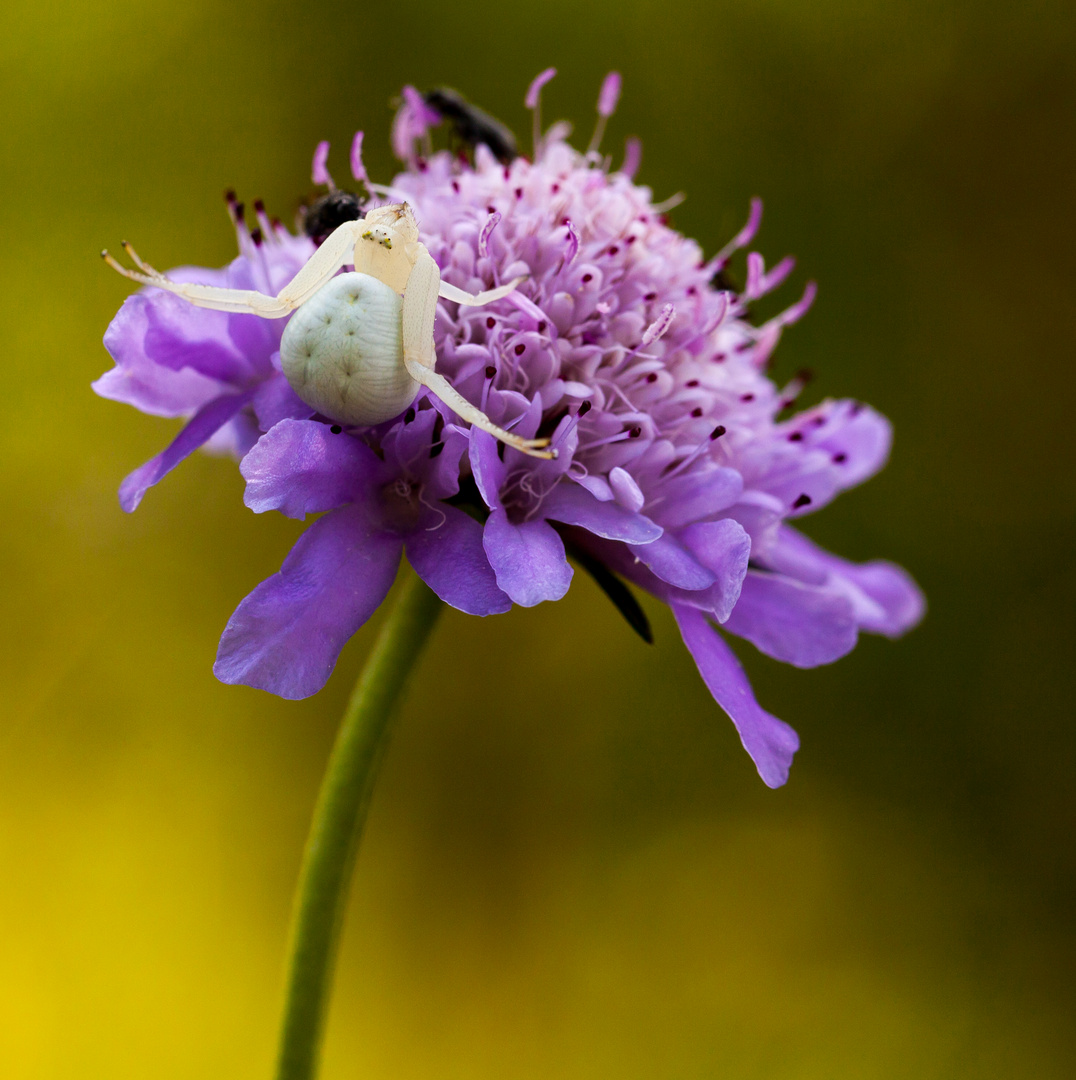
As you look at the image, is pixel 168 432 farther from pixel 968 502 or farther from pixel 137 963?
pixel 968 502

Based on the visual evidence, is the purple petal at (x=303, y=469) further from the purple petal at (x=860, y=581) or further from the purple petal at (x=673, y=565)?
the purple petal at (x=860, y=581)

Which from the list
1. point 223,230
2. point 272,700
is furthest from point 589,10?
point 272,700

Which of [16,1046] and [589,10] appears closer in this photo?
[16,1046]

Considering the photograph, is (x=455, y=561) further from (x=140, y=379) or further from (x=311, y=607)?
(x=140, y=379)

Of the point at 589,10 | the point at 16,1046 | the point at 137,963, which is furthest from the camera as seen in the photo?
the point at 589,10

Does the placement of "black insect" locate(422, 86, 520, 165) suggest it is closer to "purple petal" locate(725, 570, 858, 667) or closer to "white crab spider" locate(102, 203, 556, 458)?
"white crab spider" locate(102, 203, 556, 458)

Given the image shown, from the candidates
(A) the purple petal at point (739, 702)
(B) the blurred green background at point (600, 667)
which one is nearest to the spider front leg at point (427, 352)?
(A) the purple petal at point (739, 702)
